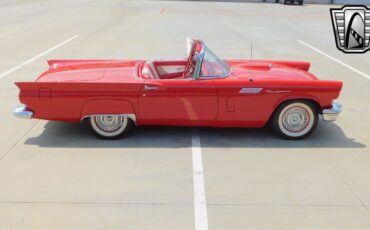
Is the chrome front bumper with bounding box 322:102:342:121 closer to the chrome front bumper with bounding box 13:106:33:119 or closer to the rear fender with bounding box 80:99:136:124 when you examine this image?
the rear fender with bounding box 80:99:136:124

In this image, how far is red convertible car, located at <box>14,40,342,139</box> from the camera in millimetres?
5500

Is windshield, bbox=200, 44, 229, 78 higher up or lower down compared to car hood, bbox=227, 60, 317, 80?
higher up

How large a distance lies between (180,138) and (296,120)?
1.57 m

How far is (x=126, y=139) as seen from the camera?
19.0 ft

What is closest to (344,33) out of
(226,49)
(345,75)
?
(226,49)

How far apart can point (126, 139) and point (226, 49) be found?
325 inches

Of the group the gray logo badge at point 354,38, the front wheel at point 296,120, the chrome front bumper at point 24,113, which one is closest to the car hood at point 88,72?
the chrome front bumper at point 24,113

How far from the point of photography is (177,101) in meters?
5.56
